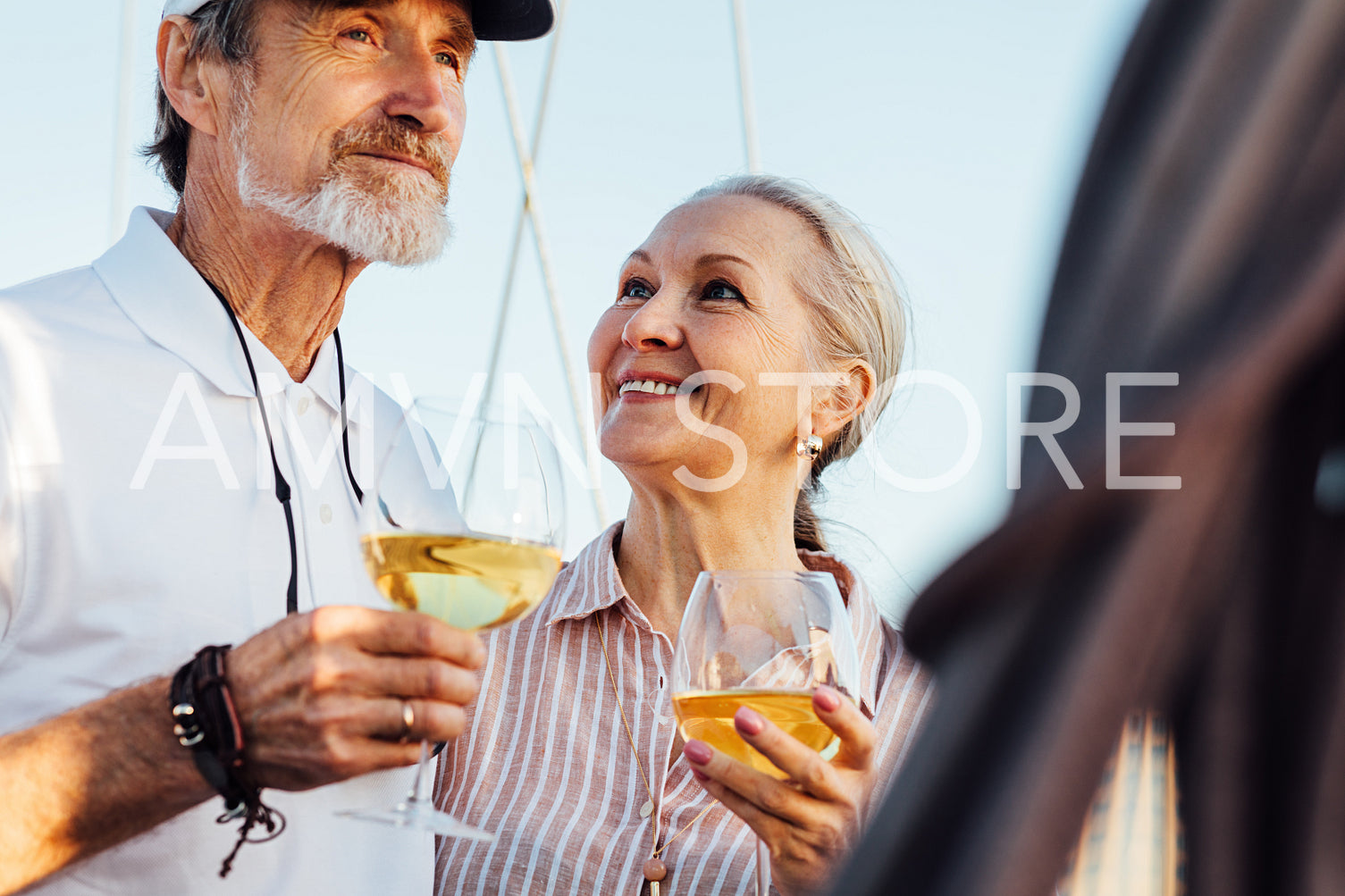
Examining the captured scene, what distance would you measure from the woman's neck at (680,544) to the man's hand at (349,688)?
1.37m

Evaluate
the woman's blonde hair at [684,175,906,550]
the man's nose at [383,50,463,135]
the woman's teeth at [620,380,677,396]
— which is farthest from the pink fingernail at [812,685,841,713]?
the man's nose at [383,50,463,135]

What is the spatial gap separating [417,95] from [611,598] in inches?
47.3

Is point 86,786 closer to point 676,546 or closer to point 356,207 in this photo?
point 356,207

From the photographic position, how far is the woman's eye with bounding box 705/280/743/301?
298 centimetres

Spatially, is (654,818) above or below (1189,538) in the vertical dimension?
below

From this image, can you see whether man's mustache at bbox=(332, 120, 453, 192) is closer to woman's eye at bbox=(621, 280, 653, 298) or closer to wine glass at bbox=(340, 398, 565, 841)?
woman's eye at bbox=(621, 280, 653, 298)

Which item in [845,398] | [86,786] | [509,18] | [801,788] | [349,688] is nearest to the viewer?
[349,688]

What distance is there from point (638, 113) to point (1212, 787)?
15588mm

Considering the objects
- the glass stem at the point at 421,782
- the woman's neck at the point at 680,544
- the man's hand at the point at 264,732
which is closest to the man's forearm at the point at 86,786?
the man's hand at the point at 264,732

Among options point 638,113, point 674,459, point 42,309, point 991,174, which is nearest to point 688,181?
point 674,459

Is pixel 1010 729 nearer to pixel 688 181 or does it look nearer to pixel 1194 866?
pixel 1194 866

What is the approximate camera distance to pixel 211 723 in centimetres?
149

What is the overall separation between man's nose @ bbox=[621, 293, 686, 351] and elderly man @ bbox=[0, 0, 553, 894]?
49cm

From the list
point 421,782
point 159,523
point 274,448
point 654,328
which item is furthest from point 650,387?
point 421,782
